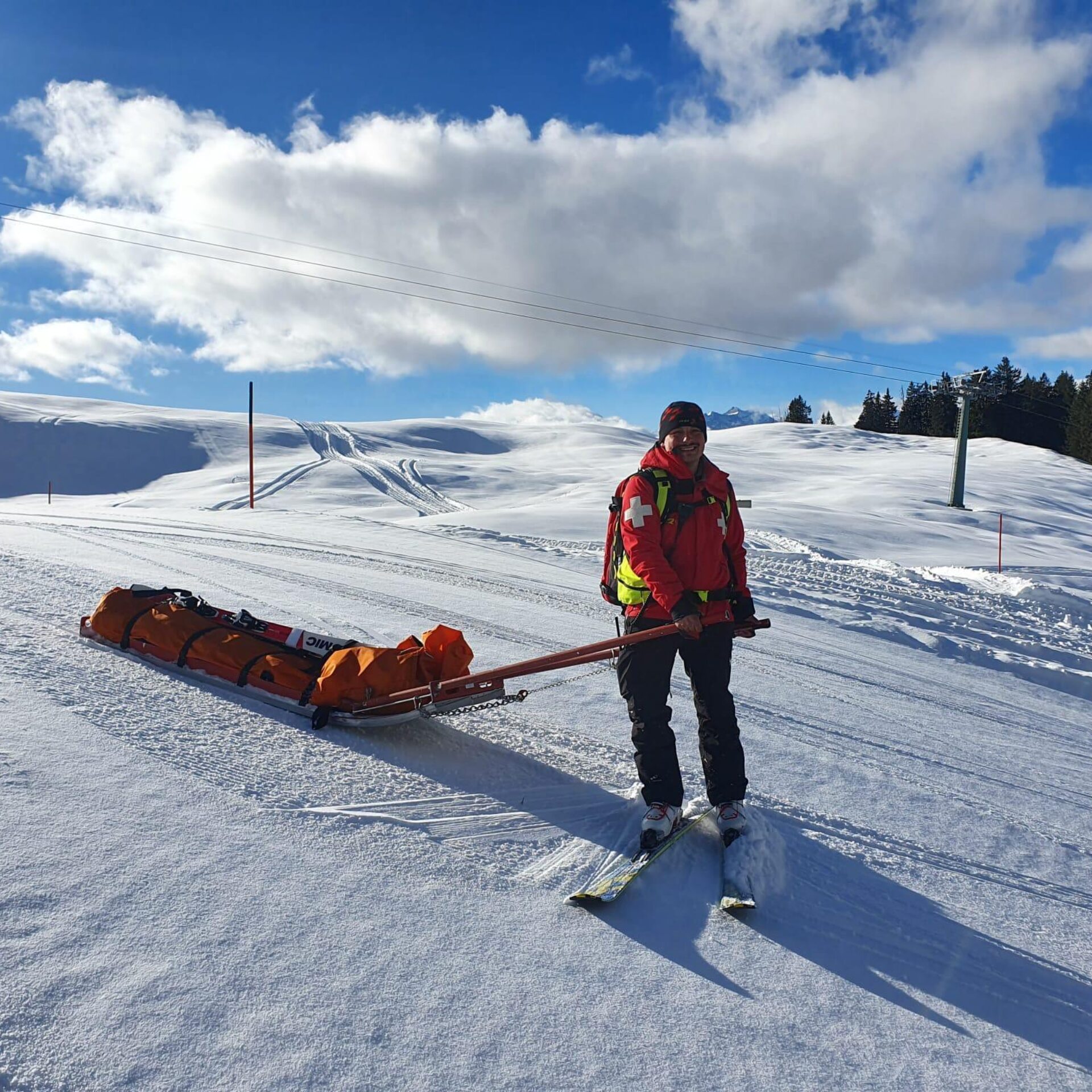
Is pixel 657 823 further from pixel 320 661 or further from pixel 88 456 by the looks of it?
pixel 88 456

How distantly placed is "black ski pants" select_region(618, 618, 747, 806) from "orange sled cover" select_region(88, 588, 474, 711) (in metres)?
1.01

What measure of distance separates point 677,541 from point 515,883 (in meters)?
1.48

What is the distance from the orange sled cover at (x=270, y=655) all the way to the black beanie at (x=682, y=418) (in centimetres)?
149

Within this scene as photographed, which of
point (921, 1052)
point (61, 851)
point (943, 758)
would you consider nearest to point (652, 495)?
point (921, 1052)

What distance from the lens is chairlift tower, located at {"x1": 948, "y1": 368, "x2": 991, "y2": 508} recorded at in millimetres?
26531

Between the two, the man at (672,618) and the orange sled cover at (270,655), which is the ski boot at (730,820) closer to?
the man at (672,618)

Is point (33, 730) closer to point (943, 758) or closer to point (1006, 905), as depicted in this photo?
point (1006, 905)

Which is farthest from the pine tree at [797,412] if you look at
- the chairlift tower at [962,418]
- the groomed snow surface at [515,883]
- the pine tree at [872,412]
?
the groomed snow surface at [515,883]

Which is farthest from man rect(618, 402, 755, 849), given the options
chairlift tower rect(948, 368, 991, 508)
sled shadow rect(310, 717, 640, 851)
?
chairlift tower rect(948, 368, 991, 508)

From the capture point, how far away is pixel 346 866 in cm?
254

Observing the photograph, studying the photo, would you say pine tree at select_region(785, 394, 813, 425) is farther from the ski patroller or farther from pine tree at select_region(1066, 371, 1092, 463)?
the ski patroller

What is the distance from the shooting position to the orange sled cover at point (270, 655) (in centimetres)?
374

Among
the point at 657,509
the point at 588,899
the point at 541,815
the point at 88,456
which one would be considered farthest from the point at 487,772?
the point at 88,456

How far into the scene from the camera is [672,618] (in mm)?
3018
